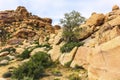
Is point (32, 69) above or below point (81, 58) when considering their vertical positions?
below

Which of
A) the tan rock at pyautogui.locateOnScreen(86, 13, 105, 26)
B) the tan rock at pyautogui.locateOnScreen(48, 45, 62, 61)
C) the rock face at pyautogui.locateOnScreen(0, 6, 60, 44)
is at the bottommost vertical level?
the tan rock at pyautogui.locateOnScreen(48, 45, 62, 61)

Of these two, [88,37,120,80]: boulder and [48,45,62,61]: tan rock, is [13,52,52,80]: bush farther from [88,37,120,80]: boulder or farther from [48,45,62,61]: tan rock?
[88,37,120,80]: boulder

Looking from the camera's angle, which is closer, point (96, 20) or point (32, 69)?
point (32, 69)

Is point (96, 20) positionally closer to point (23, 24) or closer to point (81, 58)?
point (81, 58)

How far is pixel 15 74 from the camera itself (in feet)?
92.2

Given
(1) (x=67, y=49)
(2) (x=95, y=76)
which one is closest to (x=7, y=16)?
(1) (x=67, y=49)

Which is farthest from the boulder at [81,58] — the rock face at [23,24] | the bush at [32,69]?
the rock face at [23,24]

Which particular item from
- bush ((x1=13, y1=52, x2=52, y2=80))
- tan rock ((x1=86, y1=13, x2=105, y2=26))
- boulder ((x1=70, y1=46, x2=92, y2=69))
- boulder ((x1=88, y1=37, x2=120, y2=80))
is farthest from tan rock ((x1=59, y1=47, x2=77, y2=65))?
boulder ((x1=88, y1=37, x2=120, y2=80))

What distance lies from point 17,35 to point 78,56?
50.0 meters

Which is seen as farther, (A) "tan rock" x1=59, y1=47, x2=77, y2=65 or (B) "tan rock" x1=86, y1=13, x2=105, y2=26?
(B) "tan rock" x1=86, y1=13, x2=105, y2=26

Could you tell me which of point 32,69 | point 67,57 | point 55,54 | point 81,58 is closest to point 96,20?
point 55,54

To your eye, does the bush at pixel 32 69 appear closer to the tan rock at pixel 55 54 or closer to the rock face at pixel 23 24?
the tan rock at pixel 55 54

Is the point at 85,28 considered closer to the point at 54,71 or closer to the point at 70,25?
the point at 70,25

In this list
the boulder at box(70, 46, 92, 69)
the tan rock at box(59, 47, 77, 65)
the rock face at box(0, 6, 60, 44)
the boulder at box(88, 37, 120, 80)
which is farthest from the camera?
the rock face at box(0, 6, 60, 44)
